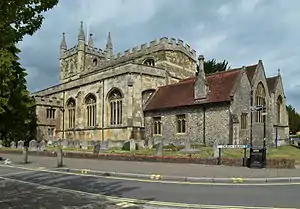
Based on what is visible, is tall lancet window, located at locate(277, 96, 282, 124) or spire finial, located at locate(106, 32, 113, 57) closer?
tall lancet window, located at locate(277, 96, 282, 124)

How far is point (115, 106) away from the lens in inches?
1646

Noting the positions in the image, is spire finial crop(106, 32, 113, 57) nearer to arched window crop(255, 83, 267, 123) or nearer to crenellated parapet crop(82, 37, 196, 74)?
crenellated parapet crop(82, 37, 196, 74)

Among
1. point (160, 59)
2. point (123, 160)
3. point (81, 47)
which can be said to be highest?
point (81, 47)

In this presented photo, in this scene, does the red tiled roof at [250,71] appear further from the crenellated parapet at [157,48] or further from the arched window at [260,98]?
the crenellated parapet at [157,48]

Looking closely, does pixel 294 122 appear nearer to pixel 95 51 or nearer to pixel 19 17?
pixel 95 51

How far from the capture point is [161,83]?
43.0 meters

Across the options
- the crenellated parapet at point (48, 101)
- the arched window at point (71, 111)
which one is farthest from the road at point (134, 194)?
the crenellated parapet at point (48, 101)

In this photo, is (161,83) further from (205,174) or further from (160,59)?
(205,174)

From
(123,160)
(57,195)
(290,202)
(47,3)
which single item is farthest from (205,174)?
(47,3)

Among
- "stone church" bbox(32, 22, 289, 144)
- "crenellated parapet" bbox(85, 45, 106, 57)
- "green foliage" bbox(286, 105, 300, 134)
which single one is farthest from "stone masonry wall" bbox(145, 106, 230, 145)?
"green foliage" bbox(286, 105, 300, 134)

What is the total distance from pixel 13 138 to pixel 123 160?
2530cm

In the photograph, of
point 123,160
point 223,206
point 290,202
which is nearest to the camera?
point 223,206

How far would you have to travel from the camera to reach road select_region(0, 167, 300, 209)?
884 cm

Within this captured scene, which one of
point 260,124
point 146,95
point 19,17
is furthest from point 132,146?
point 19,17
